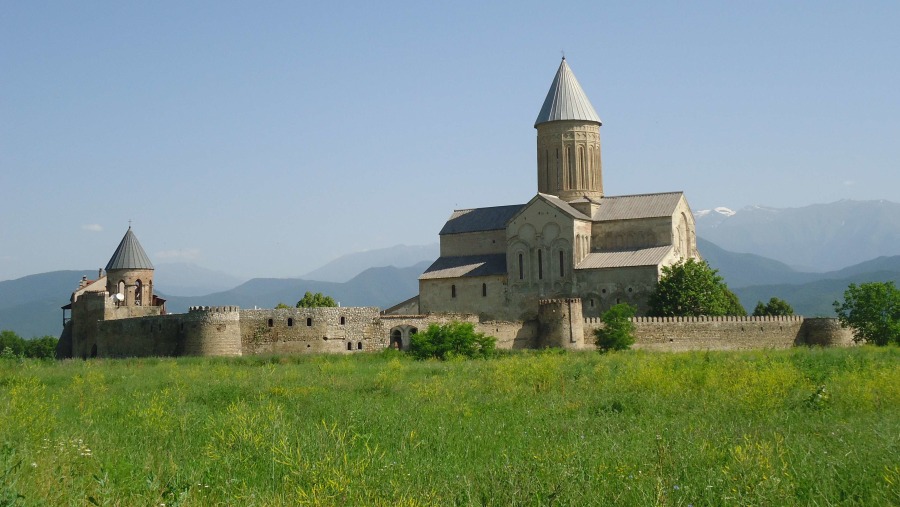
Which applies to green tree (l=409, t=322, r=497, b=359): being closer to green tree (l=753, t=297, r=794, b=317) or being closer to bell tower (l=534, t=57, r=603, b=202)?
bell tower (l=534, t=57, r=603, b=202)

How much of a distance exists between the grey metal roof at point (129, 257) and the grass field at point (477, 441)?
2178cm

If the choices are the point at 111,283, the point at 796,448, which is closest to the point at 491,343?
the point at 111,283

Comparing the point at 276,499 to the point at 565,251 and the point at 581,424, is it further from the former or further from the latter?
the point at 565,251

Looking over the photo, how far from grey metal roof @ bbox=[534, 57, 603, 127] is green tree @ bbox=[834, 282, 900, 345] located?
1226cm

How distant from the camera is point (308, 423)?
12.9 m

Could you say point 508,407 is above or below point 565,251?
below

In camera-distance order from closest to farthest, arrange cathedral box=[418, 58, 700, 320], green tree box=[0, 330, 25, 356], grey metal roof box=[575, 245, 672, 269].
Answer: grey metal roof box=[575, 245, 672, 269] < cathedral box=[418, 58, 700, 320] < green tree box=[0, 330, 25, 356]

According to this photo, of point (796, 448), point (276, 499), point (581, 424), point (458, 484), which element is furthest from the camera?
point (581, 424)

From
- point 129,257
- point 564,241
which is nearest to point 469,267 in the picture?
point 564,241

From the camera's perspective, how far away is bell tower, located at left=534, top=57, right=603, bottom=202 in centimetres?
4212

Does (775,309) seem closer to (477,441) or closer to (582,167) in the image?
(582,167)

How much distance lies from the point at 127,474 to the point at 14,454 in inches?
42.8

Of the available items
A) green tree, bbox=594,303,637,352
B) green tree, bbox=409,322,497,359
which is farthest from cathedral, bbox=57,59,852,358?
green tree, bbox=409,322,497,359

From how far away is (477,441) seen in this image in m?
11.9
